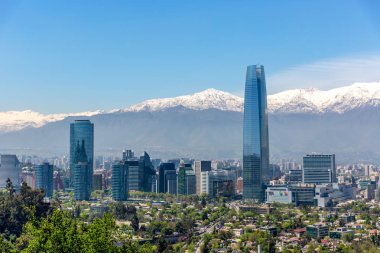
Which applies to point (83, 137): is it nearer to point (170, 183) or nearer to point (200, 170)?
point (170, 183)

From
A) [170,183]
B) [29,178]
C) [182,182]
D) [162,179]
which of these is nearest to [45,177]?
[29,178]

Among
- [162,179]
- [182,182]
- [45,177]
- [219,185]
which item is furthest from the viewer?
[162,179]

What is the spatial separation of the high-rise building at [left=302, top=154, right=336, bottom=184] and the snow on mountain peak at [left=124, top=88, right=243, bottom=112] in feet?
298

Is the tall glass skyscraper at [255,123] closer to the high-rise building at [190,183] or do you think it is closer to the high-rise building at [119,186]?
the high-rise building at [190,183]

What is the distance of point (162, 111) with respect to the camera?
13212 cm

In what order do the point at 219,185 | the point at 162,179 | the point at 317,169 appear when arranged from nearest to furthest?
the point at 219,185 → the point at 162,179 → the point at 317,169

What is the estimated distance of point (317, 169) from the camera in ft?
141

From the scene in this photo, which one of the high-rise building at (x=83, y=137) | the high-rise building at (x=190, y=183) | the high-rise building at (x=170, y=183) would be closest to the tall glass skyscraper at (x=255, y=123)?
the high-rise building at (x=190, y=183)

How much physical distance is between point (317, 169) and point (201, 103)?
9572cm

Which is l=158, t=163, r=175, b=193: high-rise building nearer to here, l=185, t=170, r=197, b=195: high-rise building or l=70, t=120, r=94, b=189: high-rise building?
l=185, t=170, r=197, b=195: high-rise building

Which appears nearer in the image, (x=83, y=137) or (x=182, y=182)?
(x=182, y=182)

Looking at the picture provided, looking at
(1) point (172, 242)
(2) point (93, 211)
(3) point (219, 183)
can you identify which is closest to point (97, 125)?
(3) point (219, 183)

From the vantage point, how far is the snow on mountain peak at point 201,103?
136250mm

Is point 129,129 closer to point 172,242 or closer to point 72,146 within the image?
point 72,146
